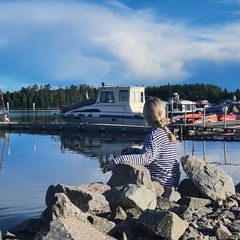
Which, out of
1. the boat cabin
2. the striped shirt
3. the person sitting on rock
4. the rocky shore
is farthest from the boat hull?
the person sitting on rock

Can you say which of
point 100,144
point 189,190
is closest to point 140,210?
point 189,190

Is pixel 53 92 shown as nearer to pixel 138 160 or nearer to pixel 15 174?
pixel 15 174

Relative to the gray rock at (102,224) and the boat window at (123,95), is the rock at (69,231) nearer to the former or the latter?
the gray rock at (102,224)

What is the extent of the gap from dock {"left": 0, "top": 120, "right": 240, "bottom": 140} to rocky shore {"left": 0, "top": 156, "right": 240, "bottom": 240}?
69.8ft

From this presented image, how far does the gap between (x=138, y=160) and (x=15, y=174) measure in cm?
940

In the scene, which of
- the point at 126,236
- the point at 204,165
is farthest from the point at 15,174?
the point at 126,236

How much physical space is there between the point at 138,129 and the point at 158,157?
79.1 ft

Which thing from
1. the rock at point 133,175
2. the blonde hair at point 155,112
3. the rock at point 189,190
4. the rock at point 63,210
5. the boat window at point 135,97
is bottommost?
the rock at point 189,190

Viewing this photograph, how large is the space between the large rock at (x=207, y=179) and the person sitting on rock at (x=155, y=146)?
0.59 meters

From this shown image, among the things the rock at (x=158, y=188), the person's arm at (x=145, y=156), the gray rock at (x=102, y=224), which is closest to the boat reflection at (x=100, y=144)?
the rock at (x=158, y=188)

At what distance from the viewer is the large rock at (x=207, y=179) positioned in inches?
271

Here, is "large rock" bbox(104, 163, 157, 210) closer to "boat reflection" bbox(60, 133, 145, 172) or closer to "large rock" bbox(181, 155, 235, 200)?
"large rock" bbox(181, 155, 235, 200)

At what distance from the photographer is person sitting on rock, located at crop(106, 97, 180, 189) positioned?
6012 millimetres

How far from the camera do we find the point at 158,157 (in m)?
6.33
